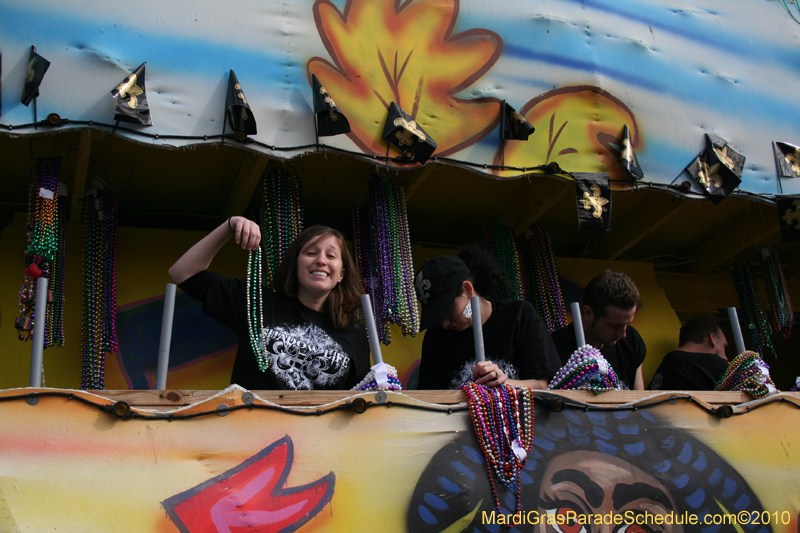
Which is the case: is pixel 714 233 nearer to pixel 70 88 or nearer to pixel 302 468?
pixel 302 468

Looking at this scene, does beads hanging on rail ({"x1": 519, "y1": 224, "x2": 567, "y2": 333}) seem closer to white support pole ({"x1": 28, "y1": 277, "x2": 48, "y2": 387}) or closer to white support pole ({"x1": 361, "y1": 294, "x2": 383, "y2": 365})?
white support pole ({"x1": 361, "y1": 294, "x2": 383, "y2": 365})

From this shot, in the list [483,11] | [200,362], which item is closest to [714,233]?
[483,11]

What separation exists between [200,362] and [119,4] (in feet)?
5.25

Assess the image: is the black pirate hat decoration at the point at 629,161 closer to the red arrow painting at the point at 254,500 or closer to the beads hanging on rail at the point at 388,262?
the beads hanging on rail at the point at 388,262

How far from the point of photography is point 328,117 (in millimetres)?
2592

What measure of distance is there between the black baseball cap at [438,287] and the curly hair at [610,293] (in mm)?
735

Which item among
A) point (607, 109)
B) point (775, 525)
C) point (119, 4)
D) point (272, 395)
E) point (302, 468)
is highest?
point (119, 4)

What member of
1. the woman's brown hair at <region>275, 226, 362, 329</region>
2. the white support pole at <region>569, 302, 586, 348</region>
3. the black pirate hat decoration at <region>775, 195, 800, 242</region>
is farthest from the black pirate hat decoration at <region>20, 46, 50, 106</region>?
the black pirate hat decoration at <region>775, 195, 800, 242</region>

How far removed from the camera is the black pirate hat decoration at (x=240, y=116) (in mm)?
2455

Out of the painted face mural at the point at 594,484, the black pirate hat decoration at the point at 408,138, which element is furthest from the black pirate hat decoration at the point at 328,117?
the painted face mural at the point at 594,484

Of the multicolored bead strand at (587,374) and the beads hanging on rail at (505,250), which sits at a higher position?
the beads hanging on rail at (505,250)

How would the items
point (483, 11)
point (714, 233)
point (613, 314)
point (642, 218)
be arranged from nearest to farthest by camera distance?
point (613, 314) < point (483, 11) < point (642, 218) < point (714, 233)

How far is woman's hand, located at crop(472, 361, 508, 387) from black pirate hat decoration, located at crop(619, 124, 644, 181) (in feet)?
4.75

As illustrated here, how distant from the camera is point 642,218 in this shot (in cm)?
372
